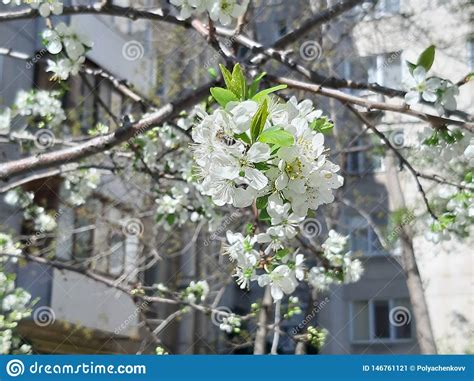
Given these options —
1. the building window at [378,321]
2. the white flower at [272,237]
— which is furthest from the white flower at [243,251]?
the building window at [378,321]

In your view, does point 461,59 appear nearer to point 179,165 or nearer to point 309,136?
point 179,165

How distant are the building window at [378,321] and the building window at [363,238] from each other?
0.67 metres

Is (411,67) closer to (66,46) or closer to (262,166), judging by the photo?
(262,166)

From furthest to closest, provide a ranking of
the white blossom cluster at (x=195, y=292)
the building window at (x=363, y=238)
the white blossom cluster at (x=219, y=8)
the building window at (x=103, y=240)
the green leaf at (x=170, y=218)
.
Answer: the building window at (x=363, y=238)
the building window at (x=103, y=240)
the white blossom cluster at (x=195, y=292)
the green leaf at (x=170, y=218)
the white blossom cluster at (x=219, y=8)

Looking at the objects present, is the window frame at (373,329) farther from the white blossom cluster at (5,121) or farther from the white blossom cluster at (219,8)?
the white blossom cluster at (219,8)

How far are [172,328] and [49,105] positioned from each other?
5.74 metres

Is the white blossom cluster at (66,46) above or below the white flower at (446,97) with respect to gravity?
above

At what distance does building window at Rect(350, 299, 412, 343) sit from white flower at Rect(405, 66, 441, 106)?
6015 millimetres

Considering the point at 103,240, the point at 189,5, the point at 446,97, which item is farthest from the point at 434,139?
the point at 103,240

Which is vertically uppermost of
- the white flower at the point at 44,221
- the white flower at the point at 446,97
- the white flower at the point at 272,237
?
the white flower at the point at 44,221

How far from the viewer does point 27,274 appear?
20.8 ft

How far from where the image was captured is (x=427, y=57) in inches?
72.1

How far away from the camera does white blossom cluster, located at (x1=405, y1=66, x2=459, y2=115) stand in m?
1.94

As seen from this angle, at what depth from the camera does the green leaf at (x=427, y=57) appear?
1.80 m
